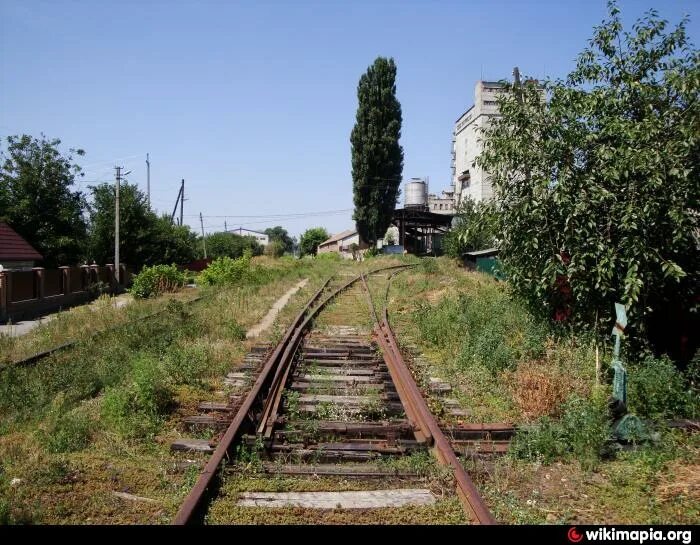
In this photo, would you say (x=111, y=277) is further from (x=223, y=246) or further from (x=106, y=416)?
(x=223, y=246)

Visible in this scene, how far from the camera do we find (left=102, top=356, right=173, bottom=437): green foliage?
17.6 ft

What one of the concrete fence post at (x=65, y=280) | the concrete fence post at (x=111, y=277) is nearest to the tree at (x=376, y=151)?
the concrete fence post at (x=111, y=277)

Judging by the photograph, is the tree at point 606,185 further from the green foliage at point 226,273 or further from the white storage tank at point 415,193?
the white storage tank at point 415,193

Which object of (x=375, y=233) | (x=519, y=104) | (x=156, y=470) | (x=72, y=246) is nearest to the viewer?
(x=156, y=470)

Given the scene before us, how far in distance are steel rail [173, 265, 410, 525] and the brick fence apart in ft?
32.6

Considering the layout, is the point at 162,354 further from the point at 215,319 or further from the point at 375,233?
the point at 375,233

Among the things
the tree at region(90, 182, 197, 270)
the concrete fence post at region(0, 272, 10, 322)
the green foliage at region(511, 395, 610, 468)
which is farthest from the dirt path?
the tree at region(90, 182, 197, 270)

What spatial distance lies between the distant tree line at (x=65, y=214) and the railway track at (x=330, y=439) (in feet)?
91.4

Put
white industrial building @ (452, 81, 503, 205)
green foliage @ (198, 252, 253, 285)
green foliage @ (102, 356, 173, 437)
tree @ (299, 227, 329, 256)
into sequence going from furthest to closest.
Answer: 1. tree @ (299, 227, 329, 256)
2. white industrial building @ (452, 81, 503, 205)
3. green foliage @ (198, 252, 253, 285)
4. green foliage @ (102, 356, 173, 437)

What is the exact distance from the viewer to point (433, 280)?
20.5m

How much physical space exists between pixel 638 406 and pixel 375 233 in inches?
1663

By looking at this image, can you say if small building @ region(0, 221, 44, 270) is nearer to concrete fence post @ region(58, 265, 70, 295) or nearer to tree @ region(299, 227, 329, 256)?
concrete fence post @ region(58, 265, 70, 295)

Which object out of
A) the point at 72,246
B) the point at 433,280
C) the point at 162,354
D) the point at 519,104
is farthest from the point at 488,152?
the point at 72,246

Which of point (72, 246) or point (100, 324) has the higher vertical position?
point (72, 246)
